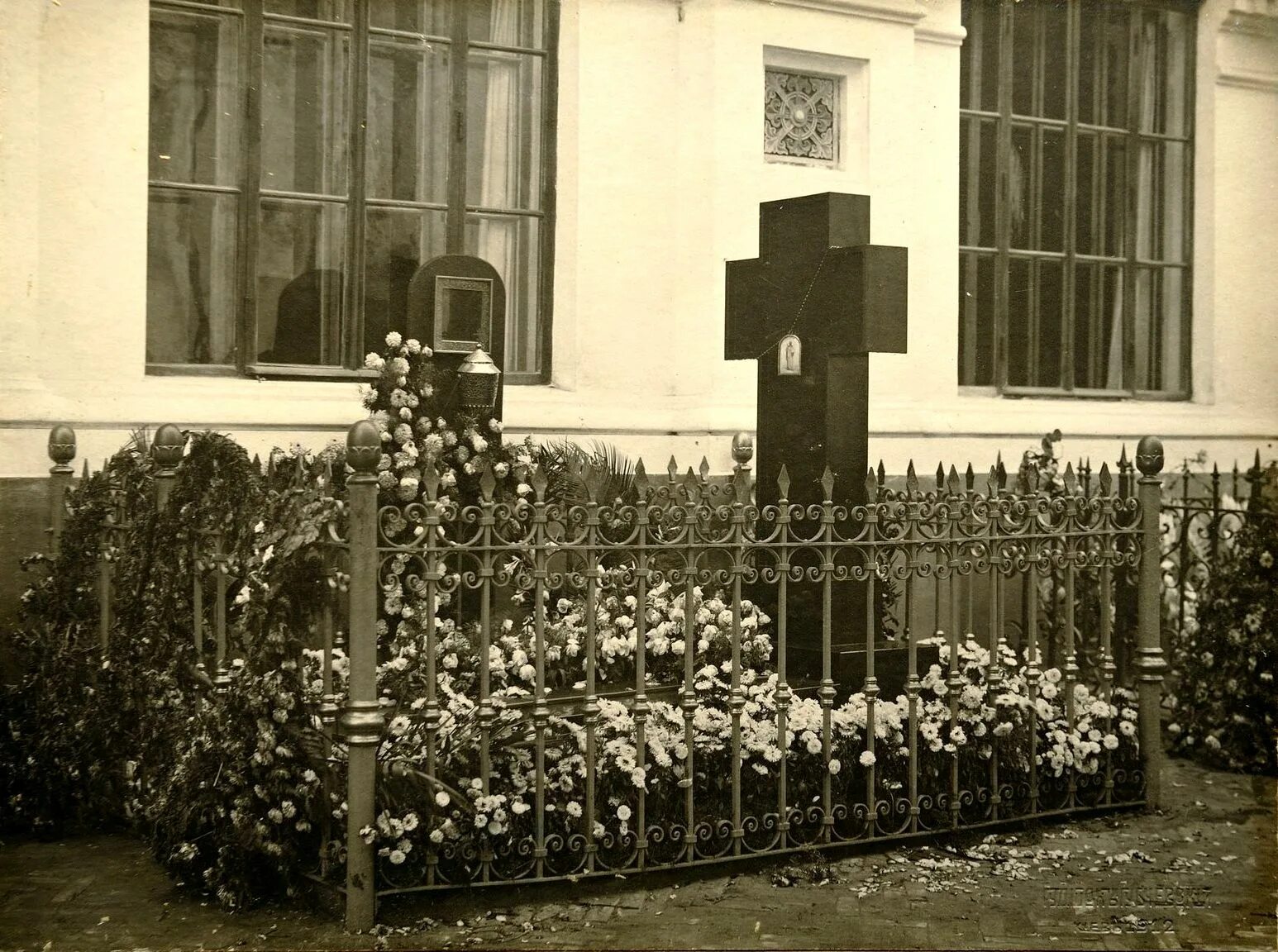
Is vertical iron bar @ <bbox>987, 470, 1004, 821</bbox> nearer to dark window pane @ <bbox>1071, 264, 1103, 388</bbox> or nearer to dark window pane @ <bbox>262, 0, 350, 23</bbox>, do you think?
dark window pane @ <bbox>262, 0, 350, 23</bbox>

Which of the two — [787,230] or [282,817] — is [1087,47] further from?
[282,817]

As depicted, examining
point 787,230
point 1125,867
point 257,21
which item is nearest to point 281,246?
point 257,21

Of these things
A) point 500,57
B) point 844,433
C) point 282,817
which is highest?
point 500,57

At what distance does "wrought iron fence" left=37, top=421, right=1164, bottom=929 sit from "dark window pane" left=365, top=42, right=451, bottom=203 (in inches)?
115

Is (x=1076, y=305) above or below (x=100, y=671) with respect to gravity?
above

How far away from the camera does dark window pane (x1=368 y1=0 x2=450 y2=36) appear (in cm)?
912

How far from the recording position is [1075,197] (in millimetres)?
11484

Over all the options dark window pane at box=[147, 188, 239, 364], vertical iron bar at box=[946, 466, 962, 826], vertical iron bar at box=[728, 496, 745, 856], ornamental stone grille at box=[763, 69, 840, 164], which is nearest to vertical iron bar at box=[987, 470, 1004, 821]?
vertical iron bar at box=[946, 466, 962, 826]

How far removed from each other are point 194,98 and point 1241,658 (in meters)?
6.64

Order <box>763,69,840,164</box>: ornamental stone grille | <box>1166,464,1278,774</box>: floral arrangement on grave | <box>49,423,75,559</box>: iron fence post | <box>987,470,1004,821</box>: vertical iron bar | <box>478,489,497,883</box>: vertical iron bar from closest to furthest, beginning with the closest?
<box>478,489,497,883</box>: vertical iron bar
<box>987,470,1004,821</box>: vertical iron bar
<box>49,423,75,559</box>: iron fence post
<box>1166,464,1278,774</box>: floral arrangement on grave
<box>763,69,840,164</box>: ornamental stone grille

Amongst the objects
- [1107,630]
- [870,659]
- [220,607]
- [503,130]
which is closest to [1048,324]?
[503,130]

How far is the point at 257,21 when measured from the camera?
875cm

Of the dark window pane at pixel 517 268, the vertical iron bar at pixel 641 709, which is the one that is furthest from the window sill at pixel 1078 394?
the vertical iron bar at pixel 641 709

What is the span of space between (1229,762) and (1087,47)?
19.8 feet
